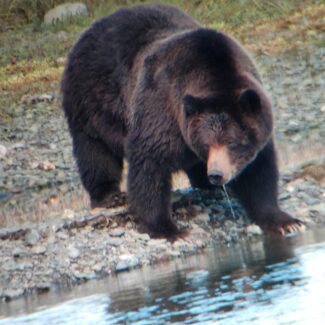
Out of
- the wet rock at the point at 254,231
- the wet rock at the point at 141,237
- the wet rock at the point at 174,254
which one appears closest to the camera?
the wet rock at the point at 174,254

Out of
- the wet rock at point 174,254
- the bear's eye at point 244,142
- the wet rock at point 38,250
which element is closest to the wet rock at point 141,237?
the wet rock at point 174,254

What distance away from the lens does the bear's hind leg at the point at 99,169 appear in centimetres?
1197

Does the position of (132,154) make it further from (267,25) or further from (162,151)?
(267,25)

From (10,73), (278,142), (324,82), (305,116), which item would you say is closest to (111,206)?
(278,142)

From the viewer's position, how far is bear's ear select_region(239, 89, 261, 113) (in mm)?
9898

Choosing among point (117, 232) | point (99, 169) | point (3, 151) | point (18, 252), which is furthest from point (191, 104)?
point (3, 151)

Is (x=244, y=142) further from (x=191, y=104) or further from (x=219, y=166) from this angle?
(x=191, y=104)

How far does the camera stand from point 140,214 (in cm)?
1079

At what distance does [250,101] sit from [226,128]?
28cm

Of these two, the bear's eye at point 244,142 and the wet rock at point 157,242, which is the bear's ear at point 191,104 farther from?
the wet rock at point 157,242

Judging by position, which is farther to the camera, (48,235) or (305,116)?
(305,116)

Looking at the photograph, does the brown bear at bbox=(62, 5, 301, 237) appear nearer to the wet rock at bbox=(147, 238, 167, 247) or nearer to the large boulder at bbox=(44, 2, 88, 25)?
the wet rock at bbox=(147, 238, 167, 247)

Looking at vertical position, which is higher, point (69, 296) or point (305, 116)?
point (305, 116)

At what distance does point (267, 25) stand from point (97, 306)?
14.9 m
